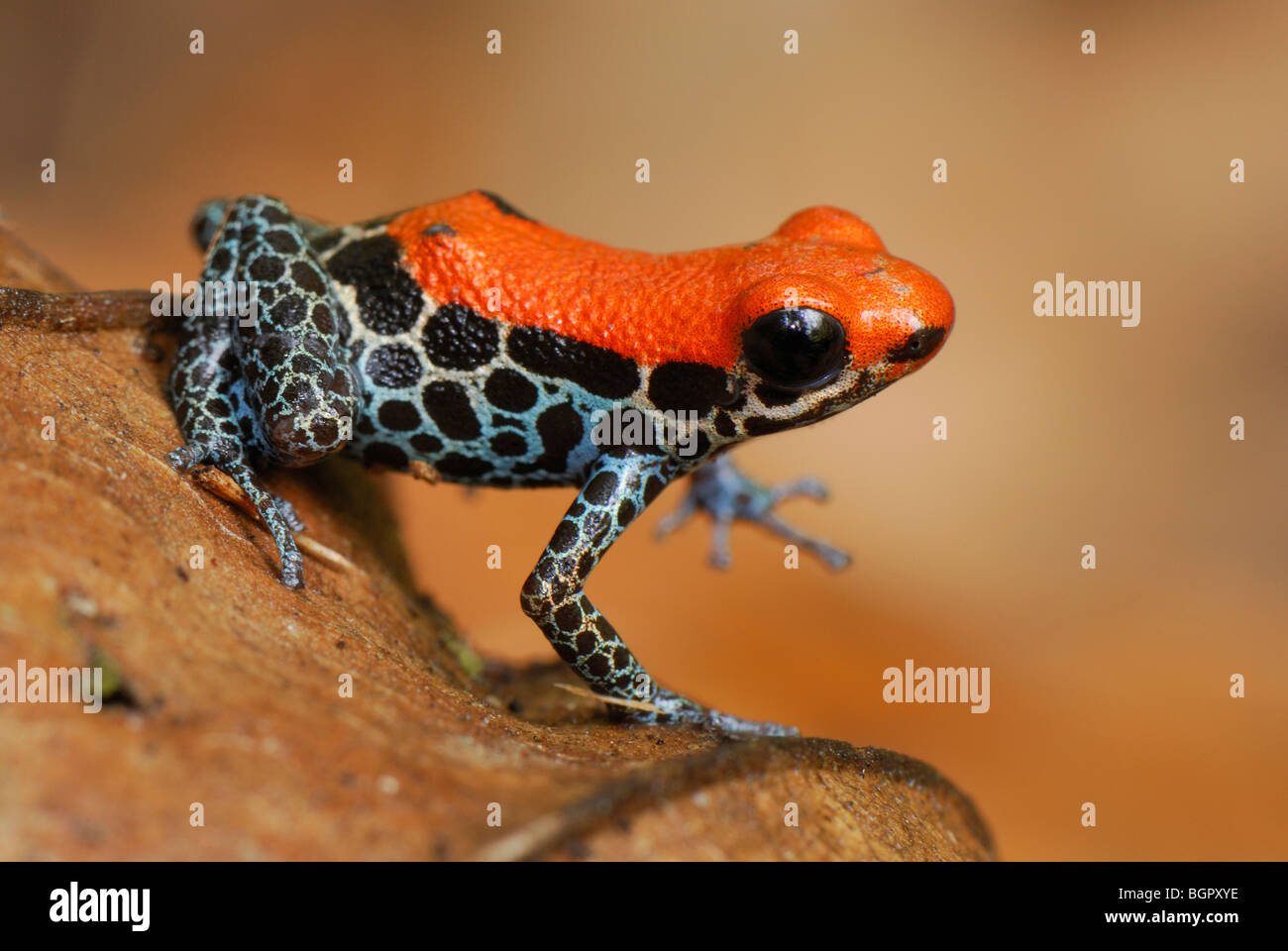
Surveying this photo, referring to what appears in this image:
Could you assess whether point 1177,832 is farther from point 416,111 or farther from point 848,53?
point 416,111

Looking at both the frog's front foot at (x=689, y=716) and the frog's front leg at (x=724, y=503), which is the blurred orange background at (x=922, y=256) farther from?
the frog's front foot at (x=689, y=716)

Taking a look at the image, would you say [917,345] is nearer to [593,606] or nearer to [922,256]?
[593,606]

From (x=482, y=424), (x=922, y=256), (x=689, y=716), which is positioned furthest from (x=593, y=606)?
(x=922, y=256)

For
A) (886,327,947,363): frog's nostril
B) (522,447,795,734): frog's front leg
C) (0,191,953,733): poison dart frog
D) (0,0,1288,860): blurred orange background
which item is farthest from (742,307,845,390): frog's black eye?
(0,0,1288,860): blurred orange background

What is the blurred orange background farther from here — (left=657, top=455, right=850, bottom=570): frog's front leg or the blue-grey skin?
the blue-grey skin

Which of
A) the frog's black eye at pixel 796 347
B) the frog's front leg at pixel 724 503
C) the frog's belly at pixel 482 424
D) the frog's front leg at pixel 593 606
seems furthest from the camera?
the frog's front leg at pixel 724 503

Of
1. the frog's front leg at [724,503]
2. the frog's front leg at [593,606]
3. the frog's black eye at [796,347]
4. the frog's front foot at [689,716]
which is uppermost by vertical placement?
the frog's black eye at [796,347]

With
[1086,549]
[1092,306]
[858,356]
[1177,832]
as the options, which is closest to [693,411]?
[858,356]

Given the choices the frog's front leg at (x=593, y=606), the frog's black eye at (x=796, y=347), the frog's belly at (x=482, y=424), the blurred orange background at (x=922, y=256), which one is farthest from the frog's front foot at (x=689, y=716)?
the blurred orange background at (x=922, y=256)
